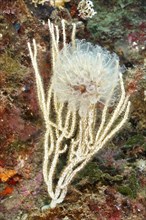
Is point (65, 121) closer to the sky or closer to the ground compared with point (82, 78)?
closer to the ground

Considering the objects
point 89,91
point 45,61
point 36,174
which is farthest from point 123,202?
point 45,61

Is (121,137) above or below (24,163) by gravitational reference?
below

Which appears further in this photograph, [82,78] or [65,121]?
[65,121]

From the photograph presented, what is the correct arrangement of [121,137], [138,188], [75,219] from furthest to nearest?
[121,137] < [138,188] < [75,219]

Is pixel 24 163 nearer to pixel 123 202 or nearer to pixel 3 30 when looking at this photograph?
pixel 123 202
